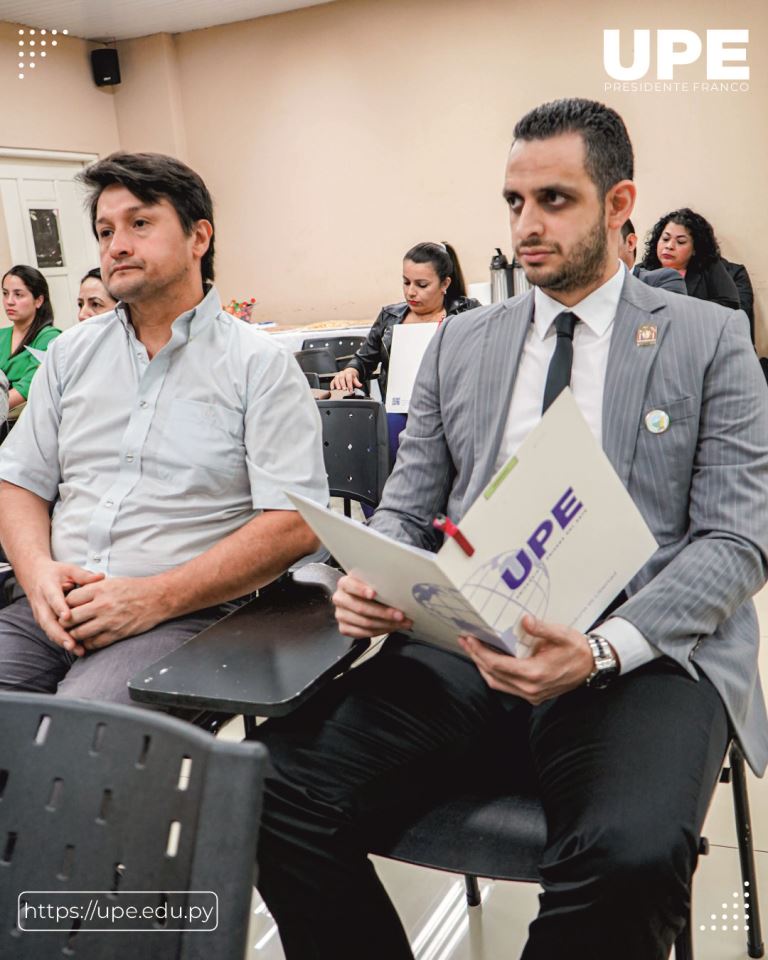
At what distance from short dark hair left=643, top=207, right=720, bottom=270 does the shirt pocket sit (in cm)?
435

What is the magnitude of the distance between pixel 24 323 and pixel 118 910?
172 inches

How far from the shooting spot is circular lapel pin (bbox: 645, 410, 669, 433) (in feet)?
4.31

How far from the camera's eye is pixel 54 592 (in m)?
1.53

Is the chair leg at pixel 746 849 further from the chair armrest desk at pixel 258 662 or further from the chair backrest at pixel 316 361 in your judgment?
the chair backrest at pixel 316 361

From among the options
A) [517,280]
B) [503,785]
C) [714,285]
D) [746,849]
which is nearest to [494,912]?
[746,849]

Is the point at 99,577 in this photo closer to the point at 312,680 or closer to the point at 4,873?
the point at 312,680

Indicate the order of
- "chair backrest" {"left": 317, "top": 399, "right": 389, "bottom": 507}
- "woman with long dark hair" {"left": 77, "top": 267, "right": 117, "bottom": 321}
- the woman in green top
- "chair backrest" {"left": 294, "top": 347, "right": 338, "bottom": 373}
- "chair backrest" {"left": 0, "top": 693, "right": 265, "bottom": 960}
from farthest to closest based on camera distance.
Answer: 1. "chair backrest" {"left": 294, "top": 347, "right": 338, "bottom": 373}
2. the woman in green top
3. "woman with long dark hair" {"left": 77, "top": 267, "right": 117, "bottom": 321}
4. "chair backrest" {"left": 317, "top": 399, "right": 389, "bottom": 507}
5. "chair backrest" {"left": 0, "top": 693, "right": 265, "bottom": 960}

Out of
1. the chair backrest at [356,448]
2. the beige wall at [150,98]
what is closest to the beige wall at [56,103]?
the beige wall at [150,98]

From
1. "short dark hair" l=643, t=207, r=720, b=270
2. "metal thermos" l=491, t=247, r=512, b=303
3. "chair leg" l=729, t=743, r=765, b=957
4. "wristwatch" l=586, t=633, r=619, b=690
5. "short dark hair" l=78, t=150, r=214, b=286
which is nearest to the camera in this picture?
"wristwatch" l=586, t=633, r=619, b=690

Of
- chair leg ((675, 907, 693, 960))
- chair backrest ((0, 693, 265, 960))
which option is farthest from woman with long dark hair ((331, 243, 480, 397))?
chair backrest ((0, 693, 265, 960))

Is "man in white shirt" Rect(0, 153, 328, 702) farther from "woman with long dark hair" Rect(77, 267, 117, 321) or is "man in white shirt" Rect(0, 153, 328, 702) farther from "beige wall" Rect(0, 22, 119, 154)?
"beige wall" Rect(0, 22, 119, 154)

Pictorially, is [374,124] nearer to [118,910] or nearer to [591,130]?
[591,130]

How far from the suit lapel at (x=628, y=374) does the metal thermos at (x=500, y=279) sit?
4.93m

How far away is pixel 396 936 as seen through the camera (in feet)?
3.92
